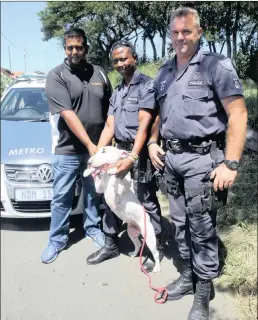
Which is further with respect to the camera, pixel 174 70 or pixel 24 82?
pixel 24 82

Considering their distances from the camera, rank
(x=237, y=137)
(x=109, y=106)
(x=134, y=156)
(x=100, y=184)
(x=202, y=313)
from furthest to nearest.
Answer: (x=109, y=106) < (x=100, y=184) < (x=134, y=156) < (x=202, y=313) < (x=237, y=137)

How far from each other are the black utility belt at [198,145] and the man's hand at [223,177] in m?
0.18

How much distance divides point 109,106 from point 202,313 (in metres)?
1.91

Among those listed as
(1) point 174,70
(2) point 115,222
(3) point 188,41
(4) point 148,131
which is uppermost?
(3) point 188,41

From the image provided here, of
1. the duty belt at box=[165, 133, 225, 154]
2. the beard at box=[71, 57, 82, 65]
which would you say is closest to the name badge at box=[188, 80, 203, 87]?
the duty belt at box=[165, 133, 225, 154]

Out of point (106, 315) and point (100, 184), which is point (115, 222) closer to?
point (100, 184)

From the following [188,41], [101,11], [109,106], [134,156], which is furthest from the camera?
[101,11]

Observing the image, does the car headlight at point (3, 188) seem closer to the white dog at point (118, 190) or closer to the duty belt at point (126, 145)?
the white dog at point (118, 190)

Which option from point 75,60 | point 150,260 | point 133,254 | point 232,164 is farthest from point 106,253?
point 75,60

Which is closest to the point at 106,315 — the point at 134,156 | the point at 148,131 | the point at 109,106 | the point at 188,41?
the point at 134,156

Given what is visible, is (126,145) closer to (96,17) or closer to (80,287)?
(80,287)

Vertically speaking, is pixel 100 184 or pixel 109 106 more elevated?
pixel 109 106

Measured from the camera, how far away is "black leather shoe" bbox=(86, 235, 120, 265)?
10.7 feet

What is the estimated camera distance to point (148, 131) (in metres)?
2.79
